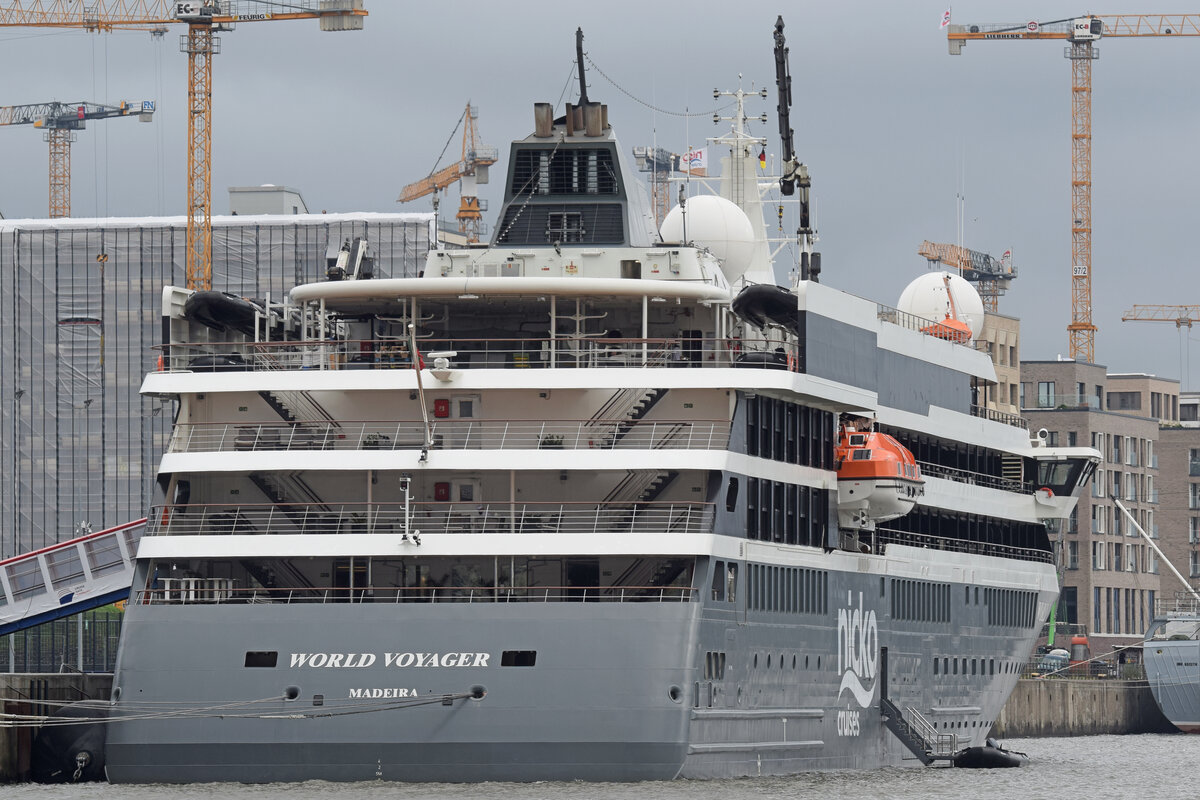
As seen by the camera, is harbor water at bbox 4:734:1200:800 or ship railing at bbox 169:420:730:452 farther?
ship railing at bbox 169:420:730:452

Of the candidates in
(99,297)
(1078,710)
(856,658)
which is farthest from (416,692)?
(99,297)

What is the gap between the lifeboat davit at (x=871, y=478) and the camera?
48.1m

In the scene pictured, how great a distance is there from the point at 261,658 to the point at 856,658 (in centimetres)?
1438

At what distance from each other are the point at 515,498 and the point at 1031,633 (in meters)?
25.3

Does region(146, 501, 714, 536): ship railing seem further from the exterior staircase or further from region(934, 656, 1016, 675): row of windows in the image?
region(934, 656, 1016, 675): row of windows

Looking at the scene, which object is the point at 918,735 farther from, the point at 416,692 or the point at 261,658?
the point at 261,658

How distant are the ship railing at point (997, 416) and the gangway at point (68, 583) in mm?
21696

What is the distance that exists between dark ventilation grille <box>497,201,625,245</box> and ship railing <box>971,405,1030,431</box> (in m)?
14.9

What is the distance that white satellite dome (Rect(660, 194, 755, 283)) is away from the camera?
53594mm

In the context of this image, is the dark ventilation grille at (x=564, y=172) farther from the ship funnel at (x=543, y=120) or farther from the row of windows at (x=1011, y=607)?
the row of windows at (x=1011, y=607)

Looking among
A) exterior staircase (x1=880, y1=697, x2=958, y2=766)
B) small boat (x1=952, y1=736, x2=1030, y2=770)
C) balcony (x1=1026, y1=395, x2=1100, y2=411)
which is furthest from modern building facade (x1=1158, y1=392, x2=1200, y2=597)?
exterior staircase (x1=880, y1=697, x2=958, y2=766)

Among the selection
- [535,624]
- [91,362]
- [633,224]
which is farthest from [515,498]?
[91,362]

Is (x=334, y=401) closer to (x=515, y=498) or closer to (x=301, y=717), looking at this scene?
(x=515, y=498)

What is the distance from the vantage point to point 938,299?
64.4 metres
